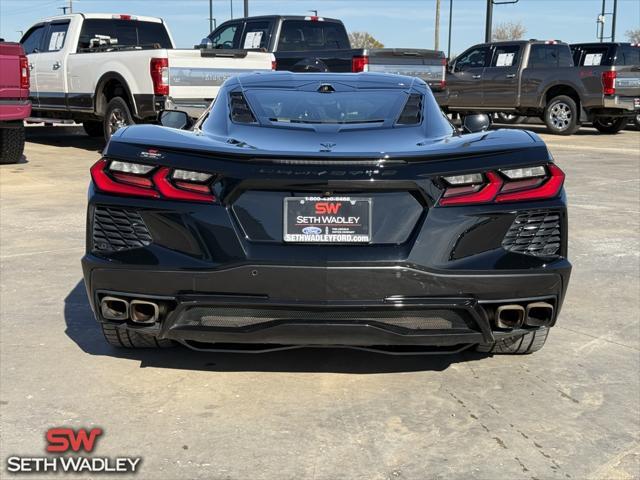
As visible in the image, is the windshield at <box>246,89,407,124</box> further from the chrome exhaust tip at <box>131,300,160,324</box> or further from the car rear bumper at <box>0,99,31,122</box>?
the car rear bumper at <box>0,99,31,122</box>

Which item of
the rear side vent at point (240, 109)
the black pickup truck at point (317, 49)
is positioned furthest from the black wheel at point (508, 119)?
the rear side vent at point (240, 109)

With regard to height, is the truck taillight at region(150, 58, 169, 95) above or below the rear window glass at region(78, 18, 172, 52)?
below

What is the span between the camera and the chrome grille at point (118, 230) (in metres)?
3.56

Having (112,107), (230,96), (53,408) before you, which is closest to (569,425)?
(53,408)

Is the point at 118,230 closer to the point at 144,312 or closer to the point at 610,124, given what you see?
the point at 144,312

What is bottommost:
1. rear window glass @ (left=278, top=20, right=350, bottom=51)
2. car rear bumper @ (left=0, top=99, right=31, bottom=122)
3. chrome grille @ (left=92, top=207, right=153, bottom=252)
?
car rear bumper @ (left=0, top=99, right=31, bottom=122)

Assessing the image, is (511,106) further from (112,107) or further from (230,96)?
(230,96)

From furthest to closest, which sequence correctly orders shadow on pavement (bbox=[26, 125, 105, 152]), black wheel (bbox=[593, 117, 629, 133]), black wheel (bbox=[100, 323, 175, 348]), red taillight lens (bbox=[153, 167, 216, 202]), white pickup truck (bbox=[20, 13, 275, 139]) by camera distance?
black wheel (bbox=[593, 117, 629, 133]) → shadow on pavement (bbox=[26, 125, 105, 152]) → white pickup truck (bbox=[20, 13, 275, 139]) → black wheel (bbox=[100, 323, 175, 348]) → red taillight lens (bbox=[153, 167, 216, 202])

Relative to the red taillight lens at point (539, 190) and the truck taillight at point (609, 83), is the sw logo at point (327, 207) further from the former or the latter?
the truck taillight at point (609, 83)

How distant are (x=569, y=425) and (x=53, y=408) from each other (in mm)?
2197

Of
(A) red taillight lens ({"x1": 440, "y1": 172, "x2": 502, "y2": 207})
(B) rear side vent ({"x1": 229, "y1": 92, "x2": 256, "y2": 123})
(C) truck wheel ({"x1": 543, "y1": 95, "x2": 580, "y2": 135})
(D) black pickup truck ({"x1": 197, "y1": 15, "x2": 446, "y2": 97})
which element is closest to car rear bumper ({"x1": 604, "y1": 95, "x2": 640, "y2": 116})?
(C) truck wheel ({"x1": 543, "y1": 95, "x2": 580, "y2": 135})

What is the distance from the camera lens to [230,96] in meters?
4.70

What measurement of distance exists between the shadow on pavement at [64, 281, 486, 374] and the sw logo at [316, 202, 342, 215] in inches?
41.5

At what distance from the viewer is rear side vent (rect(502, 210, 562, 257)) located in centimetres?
354
